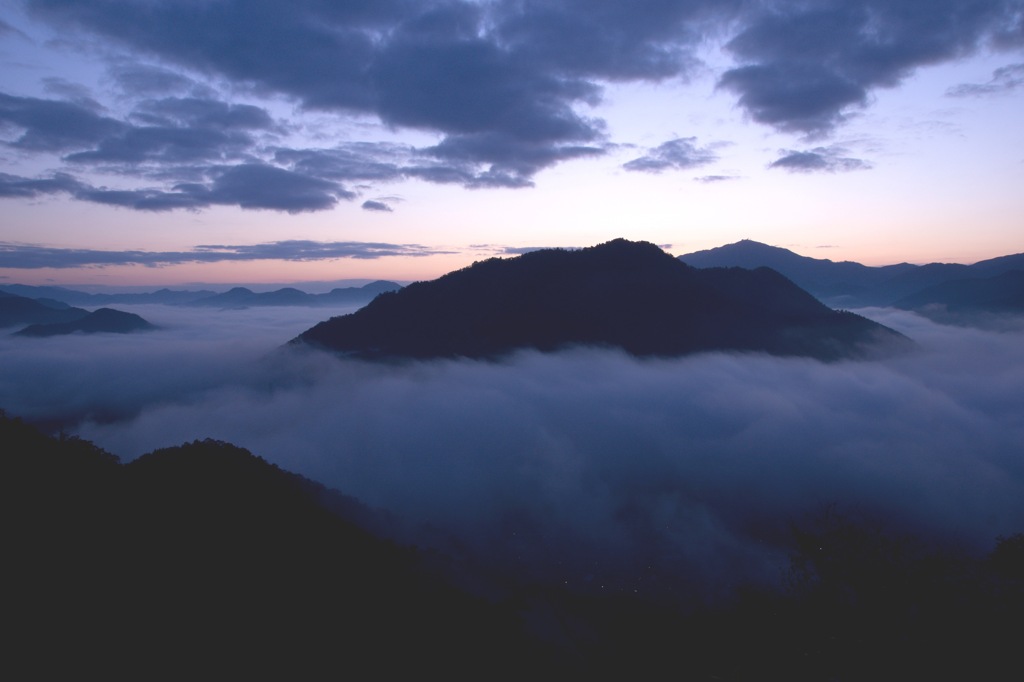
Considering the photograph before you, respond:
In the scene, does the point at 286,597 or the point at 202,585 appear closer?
the point at 202,585

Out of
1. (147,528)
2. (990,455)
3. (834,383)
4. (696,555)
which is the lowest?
(696,555)

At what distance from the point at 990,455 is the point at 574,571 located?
138190 millimetres

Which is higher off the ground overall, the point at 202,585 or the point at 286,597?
the point at 202,585

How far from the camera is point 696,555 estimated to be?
110688 millimetres

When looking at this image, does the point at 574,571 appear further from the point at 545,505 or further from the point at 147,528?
the point at 147,528

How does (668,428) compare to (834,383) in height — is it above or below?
below

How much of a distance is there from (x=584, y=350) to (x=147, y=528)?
170473 mm

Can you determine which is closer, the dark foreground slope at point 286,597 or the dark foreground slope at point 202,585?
the dark foreground slope at point 286,597

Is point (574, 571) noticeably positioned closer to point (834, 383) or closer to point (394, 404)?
point (394, 404)

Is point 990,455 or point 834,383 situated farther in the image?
point 834,383

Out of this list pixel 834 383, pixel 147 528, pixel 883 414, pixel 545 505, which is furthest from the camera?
pixel 834 383

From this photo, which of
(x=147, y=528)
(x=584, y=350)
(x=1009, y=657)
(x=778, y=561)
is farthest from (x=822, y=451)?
(x=147, y=528)

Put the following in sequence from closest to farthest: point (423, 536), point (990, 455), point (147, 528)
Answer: point (147, 528)
point (423, 536)
point (990, 455)

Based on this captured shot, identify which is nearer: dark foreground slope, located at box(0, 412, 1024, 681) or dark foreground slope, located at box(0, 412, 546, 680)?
dark foreground slope, located at box(0, 412, 1024, 681)
